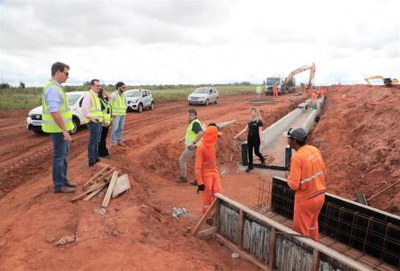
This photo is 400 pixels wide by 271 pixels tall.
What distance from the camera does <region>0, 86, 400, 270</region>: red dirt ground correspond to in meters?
4.68

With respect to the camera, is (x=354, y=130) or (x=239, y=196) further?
(x=354, y=130)

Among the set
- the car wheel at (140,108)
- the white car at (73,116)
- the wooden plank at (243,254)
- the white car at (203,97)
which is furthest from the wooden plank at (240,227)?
the white car at (203,97)

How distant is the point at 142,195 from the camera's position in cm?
746

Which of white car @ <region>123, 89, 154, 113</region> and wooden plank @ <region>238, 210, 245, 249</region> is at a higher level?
white car @ <region>123, 89, 154, 113</region>

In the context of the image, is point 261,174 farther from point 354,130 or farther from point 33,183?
point 33,183

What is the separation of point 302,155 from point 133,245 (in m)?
2.80

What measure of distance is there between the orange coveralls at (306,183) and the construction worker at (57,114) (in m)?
3.70

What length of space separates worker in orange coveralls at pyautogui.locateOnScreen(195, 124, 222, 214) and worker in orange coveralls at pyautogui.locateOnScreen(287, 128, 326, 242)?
6.41 feet

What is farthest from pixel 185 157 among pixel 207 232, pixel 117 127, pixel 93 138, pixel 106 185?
pixel 207 232

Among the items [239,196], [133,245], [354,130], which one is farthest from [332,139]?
[133,245]

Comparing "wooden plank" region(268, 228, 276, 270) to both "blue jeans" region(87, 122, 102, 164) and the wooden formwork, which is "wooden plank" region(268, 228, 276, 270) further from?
"blue jeans" region(87, 122, 102, 164)

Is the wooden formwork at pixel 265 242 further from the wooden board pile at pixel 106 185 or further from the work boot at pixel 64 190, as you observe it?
the work boot at pixel 64 190

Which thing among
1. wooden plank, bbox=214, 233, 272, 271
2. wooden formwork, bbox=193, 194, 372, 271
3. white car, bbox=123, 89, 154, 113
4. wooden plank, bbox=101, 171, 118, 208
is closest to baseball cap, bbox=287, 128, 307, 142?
wooden formwork, bbox=193, 194, 372, 271

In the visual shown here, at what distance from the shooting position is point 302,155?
14.9 feet
